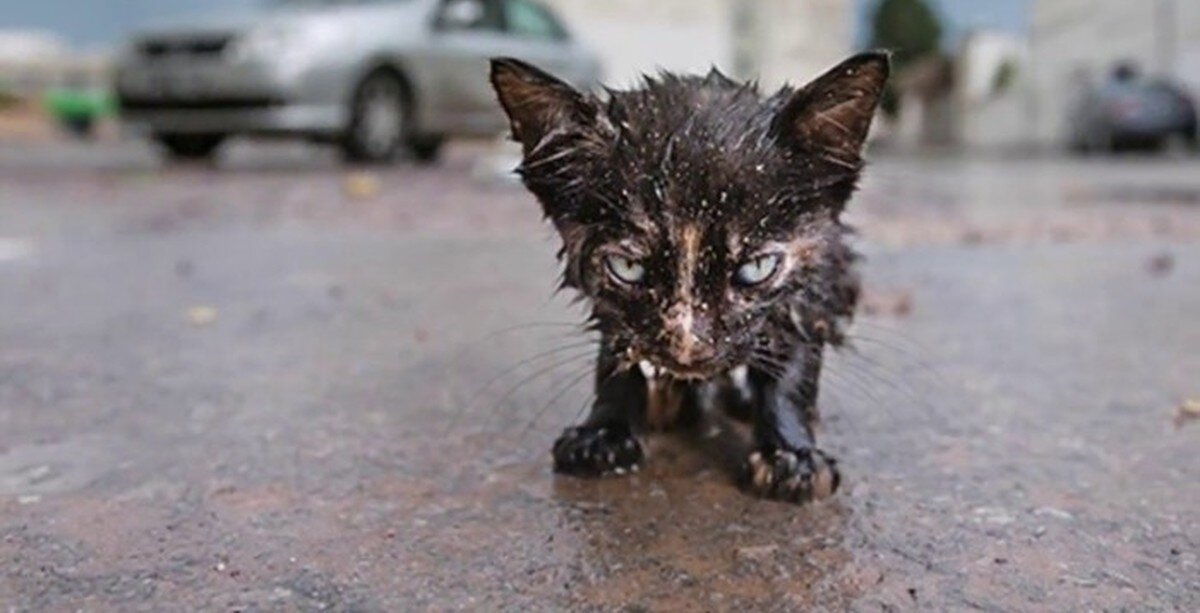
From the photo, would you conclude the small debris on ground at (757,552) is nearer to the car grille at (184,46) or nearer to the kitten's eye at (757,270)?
the kitten's eye at (757,270)

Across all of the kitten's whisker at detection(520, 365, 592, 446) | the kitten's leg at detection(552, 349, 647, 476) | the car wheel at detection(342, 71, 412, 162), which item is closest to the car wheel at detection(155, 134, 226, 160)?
the car wheel at detection(342, 71, 412, 162)

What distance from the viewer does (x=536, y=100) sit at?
6.17 feet

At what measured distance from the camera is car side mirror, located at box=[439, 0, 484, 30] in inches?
447

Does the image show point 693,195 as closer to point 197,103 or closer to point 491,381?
point 491,381

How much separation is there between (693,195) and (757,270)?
134 millimetres

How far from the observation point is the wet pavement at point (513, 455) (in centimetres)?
155

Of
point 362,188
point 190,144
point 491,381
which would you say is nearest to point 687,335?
point 491,381

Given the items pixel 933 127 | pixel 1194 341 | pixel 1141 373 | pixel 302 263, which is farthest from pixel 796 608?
pixel 933 127

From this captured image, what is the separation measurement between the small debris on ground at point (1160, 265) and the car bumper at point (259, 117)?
272 inches

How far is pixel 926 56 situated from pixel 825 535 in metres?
44.0

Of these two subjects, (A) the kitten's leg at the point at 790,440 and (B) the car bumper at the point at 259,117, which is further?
(B) the car bumper at the point at 259,117

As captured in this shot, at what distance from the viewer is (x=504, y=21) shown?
39.5 feet

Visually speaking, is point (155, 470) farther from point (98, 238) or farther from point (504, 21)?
point (504, 21)

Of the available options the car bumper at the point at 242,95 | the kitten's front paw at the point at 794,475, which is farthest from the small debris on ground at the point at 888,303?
the car bumper at the point at 242,95
